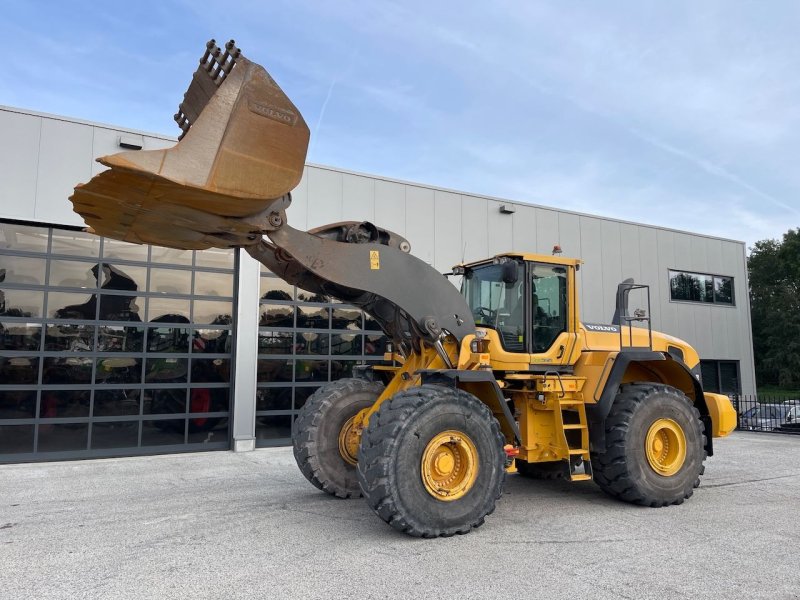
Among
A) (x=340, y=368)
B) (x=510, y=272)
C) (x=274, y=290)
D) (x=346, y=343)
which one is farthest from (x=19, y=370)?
(x=510, y=272)

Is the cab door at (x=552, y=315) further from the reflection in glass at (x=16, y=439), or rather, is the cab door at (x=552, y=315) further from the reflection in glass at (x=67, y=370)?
the reflection in glass at (x=16, y=439)

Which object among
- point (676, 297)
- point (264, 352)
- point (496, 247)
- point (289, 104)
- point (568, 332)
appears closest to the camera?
point (289, 104)

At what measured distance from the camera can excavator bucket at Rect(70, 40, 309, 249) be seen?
4348 mm

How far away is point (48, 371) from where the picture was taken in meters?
10.7

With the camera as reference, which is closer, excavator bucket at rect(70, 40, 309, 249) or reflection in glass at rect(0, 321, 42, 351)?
excavator bucket at rect(70, 40, 309, 249)

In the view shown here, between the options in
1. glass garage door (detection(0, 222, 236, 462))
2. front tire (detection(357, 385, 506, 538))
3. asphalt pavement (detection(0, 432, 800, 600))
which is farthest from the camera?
glass garage door (detection(0, 222, 236, 462))

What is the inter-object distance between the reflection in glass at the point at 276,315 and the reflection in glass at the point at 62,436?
3.79 m

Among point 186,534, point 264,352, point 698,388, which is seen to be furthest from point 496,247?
point 186,534

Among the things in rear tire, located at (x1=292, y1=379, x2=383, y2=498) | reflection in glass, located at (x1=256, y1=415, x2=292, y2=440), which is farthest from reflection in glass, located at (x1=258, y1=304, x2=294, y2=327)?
rear tire, located at (x1=292, y1=379, x2=383, y2=498)

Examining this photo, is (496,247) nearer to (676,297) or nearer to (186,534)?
(676,297)

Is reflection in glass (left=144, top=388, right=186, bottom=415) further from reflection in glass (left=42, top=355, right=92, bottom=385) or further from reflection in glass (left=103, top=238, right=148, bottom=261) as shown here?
reflection in glass (left=103, top=238, right=148, bottom=261)

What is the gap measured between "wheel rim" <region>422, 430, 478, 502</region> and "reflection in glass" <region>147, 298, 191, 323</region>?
802cm

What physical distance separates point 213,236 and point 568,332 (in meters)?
4.15

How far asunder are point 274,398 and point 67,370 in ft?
12.6
